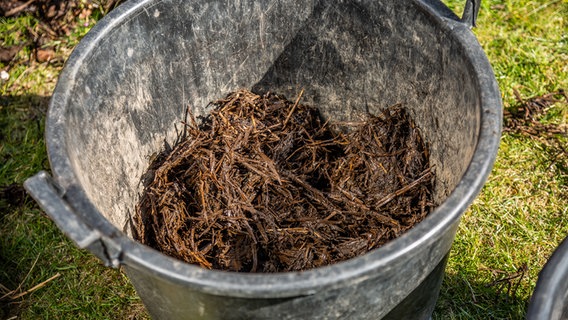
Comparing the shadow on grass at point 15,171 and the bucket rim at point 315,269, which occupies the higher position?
the bucket rim at point 315,269

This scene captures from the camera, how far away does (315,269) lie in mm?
1403

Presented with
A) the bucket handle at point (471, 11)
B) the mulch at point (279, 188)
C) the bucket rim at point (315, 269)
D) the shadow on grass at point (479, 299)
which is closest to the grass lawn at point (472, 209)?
the shadow on grass at point (479, 299)

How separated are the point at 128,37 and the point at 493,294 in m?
1.80

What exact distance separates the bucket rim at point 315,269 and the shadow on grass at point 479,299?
819 millimetres

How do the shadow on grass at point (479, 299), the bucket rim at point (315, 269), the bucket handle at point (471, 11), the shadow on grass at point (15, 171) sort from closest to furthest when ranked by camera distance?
the bucket rim at point (315, 269) < the bucket handle at point (471, 11) < the shadow on grass at point (479, 299) < the shadow on grass at point (15, 171)

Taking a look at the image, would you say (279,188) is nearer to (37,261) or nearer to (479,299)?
(479,299)

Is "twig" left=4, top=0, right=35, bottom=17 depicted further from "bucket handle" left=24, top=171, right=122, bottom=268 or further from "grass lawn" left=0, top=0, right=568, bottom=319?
"bucket handle" left=24, top=171, right=122, bottom=268

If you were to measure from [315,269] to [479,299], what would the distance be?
1.42 metres

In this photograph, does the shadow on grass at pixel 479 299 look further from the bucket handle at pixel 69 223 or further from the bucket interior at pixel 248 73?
the bucket handle at pixel 69 223

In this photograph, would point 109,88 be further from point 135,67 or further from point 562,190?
point 562,190

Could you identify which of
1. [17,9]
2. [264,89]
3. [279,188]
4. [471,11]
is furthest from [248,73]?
[17,9]

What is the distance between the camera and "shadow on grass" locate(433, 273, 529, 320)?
8.26ft

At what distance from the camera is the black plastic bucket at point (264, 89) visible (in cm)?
148

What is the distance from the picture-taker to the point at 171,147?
2.55 m
